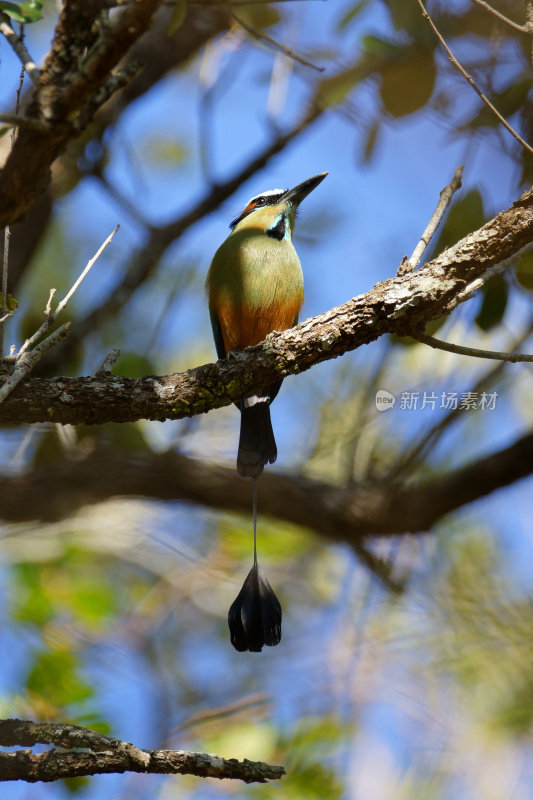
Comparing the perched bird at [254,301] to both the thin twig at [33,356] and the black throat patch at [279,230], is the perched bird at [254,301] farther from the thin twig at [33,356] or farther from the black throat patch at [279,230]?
the thin twig at [33,356]

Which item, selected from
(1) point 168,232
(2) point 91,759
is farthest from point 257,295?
(2) point 91,759

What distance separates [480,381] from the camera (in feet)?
13.7

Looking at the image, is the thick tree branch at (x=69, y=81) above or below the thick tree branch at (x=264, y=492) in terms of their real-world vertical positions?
below

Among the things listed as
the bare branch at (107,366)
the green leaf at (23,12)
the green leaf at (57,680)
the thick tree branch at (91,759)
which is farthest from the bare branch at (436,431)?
the green leaf at (23,12)

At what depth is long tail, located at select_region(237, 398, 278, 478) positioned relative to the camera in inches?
129

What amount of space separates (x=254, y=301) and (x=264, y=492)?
1.15m

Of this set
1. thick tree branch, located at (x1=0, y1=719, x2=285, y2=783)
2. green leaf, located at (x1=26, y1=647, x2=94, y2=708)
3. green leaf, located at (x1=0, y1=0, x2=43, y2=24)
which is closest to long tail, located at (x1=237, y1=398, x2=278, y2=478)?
green leaf, located at (x1=26, y1=647, x2=94, y2=708)

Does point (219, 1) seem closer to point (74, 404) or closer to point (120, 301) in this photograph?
point (74, 404)

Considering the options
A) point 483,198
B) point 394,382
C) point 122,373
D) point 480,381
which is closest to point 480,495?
point 480,381

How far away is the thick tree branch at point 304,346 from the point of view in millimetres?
2260

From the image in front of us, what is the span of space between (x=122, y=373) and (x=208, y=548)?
168cm

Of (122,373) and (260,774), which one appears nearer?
(260,774)

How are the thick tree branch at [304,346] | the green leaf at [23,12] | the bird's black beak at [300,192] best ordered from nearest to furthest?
the green leaf at [23,12] < the thick tree branch at [304,346] < the bird's black beak at [300,192]

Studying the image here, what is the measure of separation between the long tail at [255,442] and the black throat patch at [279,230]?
3.28ft
